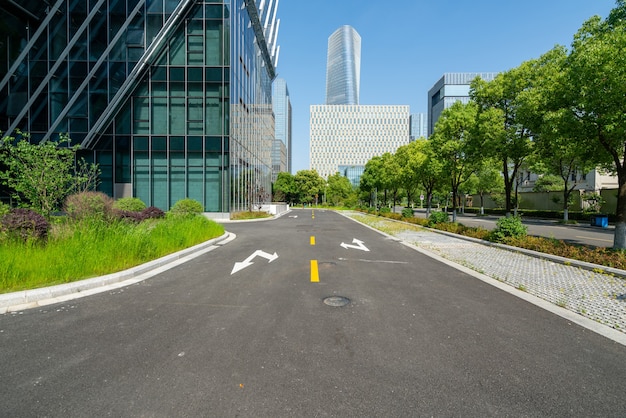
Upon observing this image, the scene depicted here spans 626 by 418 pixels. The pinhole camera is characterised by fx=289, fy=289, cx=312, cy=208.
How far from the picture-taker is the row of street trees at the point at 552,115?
9.13 m

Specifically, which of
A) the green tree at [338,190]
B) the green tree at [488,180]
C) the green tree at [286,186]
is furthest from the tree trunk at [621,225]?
the green tree at [286,186]

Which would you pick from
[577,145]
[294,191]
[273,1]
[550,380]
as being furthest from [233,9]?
[294,191]

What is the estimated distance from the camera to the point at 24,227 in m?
7.12

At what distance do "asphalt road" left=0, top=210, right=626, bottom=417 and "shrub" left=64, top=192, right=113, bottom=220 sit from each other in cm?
696

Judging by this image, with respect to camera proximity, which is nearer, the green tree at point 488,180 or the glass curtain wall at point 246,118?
the glass curtain wall at point 246,118

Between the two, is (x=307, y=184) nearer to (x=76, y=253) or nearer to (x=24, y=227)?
(x=24, y=227)

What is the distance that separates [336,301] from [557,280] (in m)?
5.65

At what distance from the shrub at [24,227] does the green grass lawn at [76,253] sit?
0.68 ft

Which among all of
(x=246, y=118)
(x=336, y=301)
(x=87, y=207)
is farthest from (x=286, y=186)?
(x=336, y=301)

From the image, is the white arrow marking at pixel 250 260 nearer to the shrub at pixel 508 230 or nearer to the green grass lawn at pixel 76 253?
the green grass lawn at pixel 76 253

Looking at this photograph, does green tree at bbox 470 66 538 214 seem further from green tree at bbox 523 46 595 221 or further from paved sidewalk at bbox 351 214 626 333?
paved sidewalk at bbox 351 214 626 333

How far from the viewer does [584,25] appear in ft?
37.5

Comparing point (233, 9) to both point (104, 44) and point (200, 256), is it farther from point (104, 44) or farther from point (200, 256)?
point (200, 256)

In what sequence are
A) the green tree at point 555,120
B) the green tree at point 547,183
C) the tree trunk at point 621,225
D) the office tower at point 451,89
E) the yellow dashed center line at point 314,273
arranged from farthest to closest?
1. the office tower at point 451,89
2. the green tree at point 547,183
3. the green tree at point 555,120
4. the tree trunk at point 621,225
5. the yellow dashed center line at point 314,273
